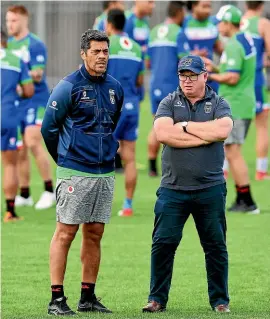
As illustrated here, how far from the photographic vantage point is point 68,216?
Answer: 8430 mm

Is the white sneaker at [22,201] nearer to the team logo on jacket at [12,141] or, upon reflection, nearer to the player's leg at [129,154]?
the player's leg at [129,154]

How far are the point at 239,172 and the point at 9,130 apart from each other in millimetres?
2820

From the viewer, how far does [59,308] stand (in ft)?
27.7

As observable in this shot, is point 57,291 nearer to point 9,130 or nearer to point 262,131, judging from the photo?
point 9,130

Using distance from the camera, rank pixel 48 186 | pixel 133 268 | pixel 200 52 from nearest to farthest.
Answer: pixel 133 268
pixel 48 186
pixel 200 52

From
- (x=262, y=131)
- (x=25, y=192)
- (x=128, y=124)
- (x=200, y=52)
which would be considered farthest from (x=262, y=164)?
(x=25, y=192)

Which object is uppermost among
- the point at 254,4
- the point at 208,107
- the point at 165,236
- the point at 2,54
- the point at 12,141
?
the point at 208,107

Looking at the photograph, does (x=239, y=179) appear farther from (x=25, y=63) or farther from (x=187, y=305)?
(x=187, y=305)

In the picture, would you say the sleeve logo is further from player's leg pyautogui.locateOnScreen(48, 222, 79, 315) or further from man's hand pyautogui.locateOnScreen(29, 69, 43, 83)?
player's leg pyautogui.locateOnScreen(48, 222, 79, 315)

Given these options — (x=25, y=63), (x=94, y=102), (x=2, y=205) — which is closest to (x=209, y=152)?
(x=94, y=102)

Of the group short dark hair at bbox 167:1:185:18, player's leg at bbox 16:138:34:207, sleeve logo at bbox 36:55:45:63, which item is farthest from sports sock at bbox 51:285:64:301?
short dark hair at bbox 167:1:185:18

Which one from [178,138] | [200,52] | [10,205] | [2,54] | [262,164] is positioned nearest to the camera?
[178,138]

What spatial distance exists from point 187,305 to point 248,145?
12.7 m

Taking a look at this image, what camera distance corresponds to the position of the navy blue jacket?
27.7 feet
